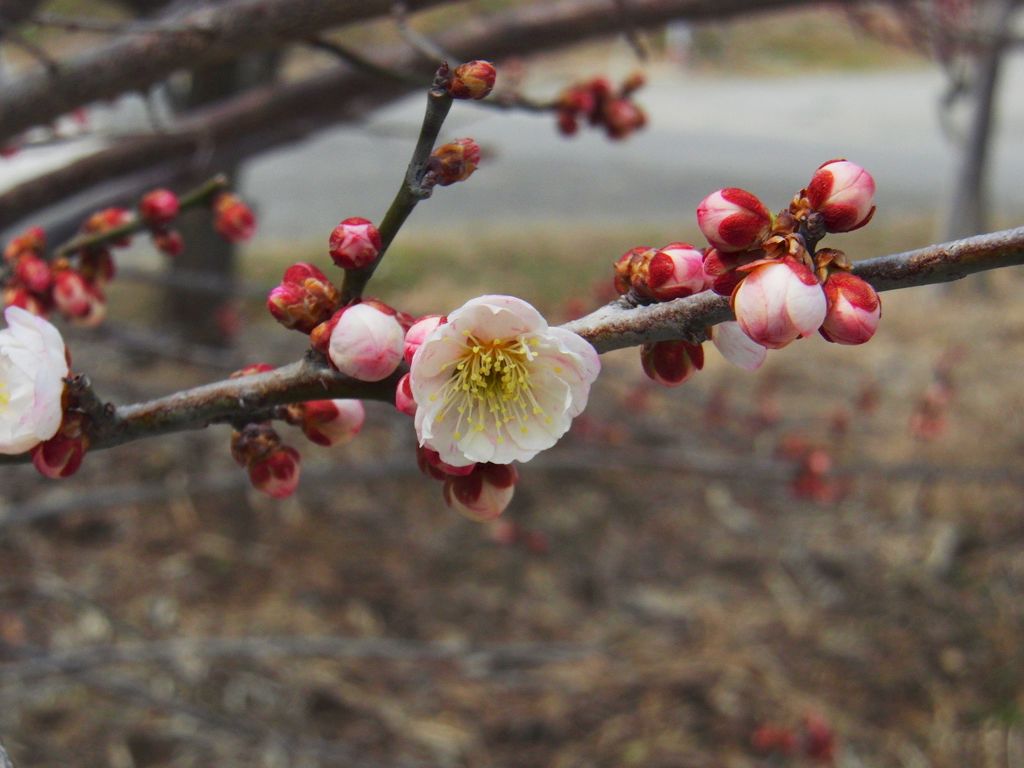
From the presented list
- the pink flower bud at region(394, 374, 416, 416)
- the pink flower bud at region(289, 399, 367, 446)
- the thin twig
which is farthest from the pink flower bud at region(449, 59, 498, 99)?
the pink flower bud at region(289, 399, 367, 446)

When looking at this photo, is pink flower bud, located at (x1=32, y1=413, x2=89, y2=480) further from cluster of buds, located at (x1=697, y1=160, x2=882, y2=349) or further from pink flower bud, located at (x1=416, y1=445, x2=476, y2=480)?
cluster of buds, located at (x1=697, y1=160, x2=882, y2=349)

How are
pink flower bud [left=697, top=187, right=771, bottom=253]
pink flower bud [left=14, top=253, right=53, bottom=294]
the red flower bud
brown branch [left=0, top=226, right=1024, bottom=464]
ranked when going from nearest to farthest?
brown branch [left=0, top=226, right=1024, bottom=464] → pink flower bud [left=697, top=187, right=771, bottom=253] → pink flower bud [left=14, top=253, right=53, bottom=294] → the red flower bud

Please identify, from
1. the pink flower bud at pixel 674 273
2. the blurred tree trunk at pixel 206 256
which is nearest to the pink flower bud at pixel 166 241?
the pink flower bud at pixel 674 273

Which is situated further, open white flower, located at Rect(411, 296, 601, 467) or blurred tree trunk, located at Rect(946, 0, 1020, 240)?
blurred tree trunk, located at Rect(946, 0, 1020, 240)

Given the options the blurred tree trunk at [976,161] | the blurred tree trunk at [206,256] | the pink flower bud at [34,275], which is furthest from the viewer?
the blurred tree trunk at [976,161]

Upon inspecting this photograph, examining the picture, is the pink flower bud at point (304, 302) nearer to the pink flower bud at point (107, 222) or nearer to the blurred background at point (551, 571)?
the pink flower bud at point (107, 222)

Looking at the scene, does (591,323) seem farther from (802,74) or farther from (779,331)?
(802,74)

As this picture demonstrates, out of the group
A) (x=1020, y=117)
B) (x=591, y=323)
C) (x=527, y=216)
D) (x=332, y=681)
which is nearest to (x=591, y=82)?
(x=591, y=323)

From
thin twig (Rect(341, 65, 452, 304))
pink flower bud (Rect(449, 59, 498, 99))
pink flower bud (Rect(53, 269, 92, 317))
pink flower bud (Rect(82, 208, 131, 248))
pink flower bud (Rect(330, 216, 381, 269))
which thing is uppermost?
pink flower bud (Rect(82, 208, 131, 248))
